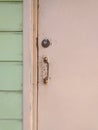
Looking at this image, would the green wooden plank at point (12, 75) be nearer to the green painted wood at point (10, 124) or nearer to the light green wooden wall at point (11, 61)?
the light green wooden wall at point (11, 61)

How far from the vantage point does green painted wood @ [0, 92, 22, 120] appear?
2191 mm

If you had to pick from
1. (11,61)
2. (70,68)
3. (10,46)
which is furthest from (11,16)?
(70,68)

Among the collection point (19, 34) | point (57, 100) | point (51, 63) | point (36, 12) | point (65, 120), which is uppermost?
point (36, 12)

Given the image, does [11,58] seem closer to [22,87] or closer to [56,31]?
[22,87]

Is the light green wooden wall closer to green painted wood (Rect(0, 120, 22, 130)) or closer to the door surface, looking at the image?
green painted wood (Rect(0, 120, 22, 130))

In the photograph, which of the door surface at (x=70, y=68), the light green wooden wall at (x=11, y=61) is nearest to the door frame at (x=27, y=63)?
the light green wooden wall at (x=11, y=61)

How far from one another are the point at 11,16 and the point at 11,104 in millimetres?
659

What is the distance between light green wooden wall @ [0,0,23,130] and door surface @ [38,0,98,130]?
0.82 feet

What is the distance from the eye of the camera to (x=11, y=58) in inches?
86.2

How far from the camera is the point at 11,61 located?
219 centimetres

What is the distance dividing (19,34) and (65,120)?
31.5 inches

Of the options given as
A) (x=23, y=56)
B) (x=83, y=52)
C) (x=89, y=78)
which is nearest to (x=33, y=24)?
(x=23, y=56)

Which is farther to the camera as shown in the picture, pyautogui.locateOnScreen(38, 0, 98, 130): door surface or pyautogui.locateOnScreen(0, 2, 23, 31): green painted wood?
pyautogui.locateOnScreen(38, 0, 98, 130): door surface

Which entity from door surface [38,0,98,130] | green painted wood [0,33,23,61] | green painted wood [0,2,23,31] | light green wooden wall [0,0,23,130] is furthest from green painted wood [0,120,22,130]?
green painted wood [0,2,23,31]
